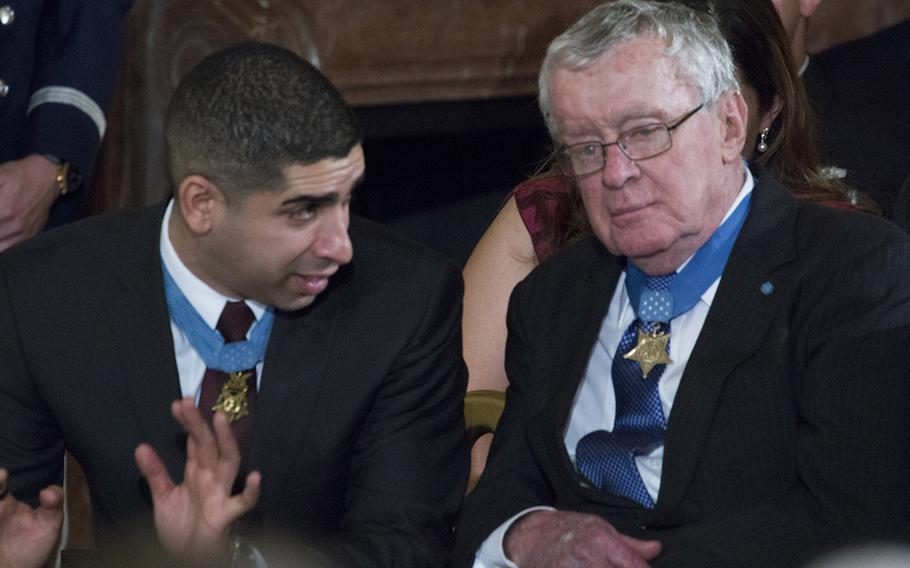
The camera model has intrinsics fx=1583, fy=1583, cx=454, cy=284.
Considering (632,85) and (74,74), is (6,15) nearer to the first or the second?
(74,74)

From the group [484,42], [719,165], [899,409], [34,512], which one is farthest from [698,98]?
[484,42]

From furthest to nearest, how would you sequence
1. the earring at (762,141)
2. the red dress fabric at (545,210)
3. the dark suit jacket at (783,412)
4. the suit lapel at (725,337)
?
the red dress fabric at (545,210)
the earring at (762,141)
the suit lapel at (725,337)
the dark suit jacket at (783,412)

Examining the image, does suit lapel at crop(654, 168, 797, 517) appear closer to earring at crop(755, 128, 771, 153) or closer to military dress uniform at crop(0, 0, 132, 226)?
earring at crop(755, 128, 771, 153)

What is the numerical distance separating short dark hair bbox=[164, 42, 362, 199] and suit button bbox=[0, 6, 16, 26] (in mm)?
832

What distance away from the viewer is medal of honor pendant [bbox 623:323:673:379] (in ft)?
8.38

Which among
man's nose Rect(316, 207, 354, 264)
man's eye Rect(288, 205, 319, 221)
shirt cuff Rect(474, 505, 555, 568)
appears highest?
man's eye Rect(288, 205, 319, 221)

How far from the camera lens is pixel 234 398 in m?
2.56

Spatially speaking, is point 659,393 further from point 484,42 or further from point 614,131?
point 484,42

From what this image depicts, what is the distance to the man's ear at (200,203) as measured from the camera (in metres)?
2.46

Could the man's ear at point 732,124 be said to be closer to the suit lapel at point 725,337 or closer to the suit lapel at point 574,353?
the suit lapel at point 725,337

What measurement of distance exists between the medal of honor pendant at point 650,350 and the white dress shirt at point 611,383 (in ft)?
0.05

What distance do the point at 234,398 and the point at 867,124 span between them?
4.91ft

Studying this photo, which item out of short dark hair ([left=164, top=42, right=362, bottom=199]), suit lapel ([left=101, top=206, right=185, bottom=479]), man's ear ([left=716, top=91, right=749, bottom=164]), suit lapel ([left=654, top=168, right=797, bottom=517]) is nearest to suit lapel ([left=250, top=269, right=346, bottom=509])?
suit lapel ([left=101, top=206, right=185, bottom=479])

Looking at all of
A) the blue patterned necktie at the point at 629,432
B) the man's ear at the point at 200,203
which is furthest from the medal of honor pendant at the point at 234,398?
the blue patterned necktie at the point at 629,432
